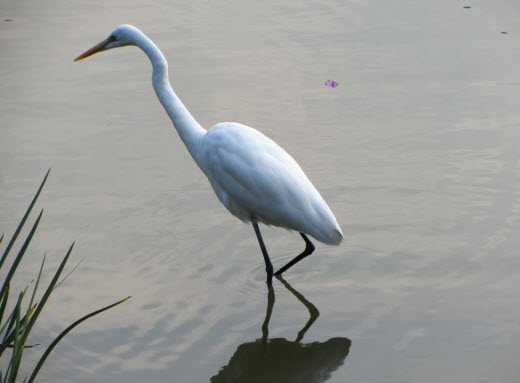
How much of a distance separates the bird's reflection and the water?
0.04 feet

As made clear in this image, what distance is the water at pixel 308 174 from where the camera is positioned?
313cm

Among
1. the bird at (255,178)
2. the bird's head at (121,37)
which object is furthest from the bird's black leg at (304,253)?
the bird's head at (121,37)

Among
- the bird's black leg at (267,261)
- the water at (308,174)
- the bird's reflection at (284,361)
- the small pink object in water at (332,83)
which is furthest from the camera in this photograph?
the small pink object in water at (332,83)

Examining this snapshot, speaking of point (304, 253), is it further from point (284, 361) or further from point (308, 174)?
point (308, 174)

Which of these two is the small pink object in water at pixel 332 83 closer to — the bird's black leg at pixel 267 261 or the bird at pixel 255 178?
the bird at pixel 255 178

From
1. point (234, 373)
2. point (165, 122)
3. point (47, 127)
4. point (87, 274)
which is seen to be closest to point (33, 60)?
point (47, 127)

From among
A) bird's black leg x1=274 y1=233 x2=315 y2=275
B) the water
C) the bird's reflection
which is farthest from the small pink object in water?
the bird's reflection

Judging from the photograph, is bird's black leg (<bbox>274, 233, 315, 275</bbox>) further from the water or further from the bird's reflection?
the bird's reflection

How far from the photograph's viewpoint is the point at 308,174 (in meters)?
4.53

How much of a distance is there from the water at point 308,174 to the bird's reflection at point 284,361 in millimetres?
14

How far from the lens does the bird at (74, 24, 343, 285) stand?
3318mm

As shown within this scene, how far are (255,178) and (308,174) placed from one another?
1218 millimetres

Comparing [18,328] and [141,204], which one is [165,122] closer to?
[141,204]

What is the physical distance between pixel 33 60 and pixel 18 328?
5.03 metres
